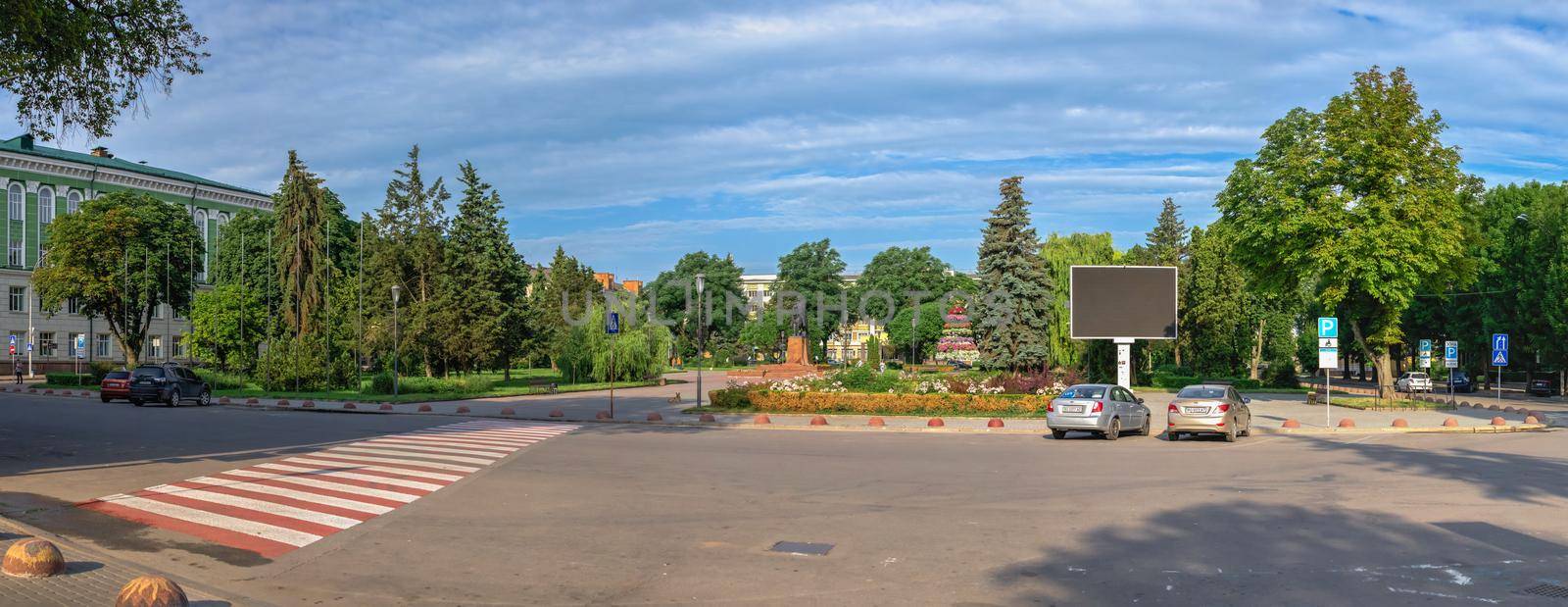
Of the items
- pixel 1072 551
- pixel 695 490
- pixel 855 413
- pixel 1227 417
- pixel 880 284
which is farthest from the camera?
pixel 880 284

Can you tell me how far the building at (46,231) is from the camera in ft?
256

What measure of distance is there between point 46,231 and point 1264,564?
91441 millimetres

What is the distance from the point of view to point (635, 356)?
201 ft

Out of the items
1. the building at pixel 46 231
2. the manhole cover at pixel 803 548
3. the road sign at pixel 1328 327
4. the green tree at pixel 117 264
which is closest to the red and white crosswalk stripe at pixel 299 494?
the manhole cover at pixel 803 548

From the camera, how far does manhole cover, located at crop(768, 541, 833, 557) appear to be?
32.1 feet

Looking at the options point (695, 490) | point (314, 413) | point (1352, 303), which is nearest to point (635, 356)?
point (314, 413)

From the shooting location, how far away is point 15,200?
78.7m

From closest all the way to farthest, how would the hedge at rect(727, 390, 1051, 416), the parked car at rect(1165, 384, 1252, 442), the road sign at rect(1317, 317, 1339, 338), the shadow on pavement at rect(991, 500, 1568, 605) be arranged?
the shadow on pavement at rect(991, 500, 1568, 605)
the parked car at rect(1165, 384, 1252, 442)
the road sign at rect(1317, 317, 1339, 338)
the hedge at rect(727, 390, 1051, 416)

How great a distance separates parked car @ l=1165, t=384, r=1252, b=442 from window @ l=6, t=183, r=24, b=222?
86972mm

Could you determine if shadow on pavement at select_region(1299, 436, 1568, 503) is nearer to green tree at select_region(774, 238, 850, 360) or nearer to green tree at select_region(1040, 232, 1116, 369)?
green tree at select_region(1040, 232, 1116, 369)

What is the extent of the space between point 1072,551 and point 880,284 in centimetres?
9465

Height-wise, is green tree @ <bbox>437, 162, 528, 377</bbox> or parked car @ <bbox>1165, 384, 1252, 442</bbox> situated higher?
green tree @ <bbox>437, 162, 528, 377</bbox>

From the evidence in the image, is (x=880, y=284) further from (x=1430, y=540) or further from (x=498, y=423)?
(x=1430, y=540)

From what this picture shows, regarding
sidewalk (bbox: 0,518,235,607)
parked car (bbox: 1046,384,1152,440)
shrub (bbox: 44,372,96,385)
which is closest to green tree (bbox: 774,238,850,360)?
shrub (bbox: 44,372,96,385)
